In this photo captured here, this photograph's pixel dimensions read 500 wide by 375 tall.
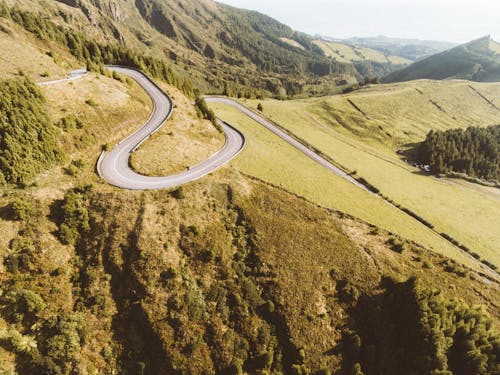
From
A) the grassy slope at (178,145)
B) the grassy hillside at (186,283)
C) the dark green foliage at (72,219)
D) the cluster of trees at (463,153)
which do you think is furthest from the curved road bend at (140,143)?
the cluster of trees at (463,153)

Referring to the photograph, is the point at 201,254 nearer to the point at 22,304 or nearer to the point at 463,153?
the point at 22,304

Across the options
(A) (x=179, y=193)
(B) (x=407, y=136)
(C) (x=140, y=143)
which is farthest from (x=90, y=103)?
(B) (x=407, y=136)

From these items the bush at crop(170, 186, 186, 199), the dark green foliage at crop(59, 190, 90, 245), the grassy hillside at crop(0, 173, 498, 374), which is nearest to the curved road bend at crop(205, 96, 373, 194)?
the grassy hillside at crop(0, 173, 498, 374)

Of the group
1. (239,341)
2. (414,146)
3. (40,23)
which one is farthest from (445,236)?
(40,23)

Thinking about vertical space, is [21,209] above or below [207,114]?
below

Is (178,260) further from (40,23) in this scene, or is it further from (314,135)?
(40,23)

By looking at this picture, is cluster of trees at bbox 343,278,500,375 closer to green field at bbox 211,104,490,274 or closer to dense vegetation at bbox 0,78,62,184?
green field at bbox 211,104,490,274
